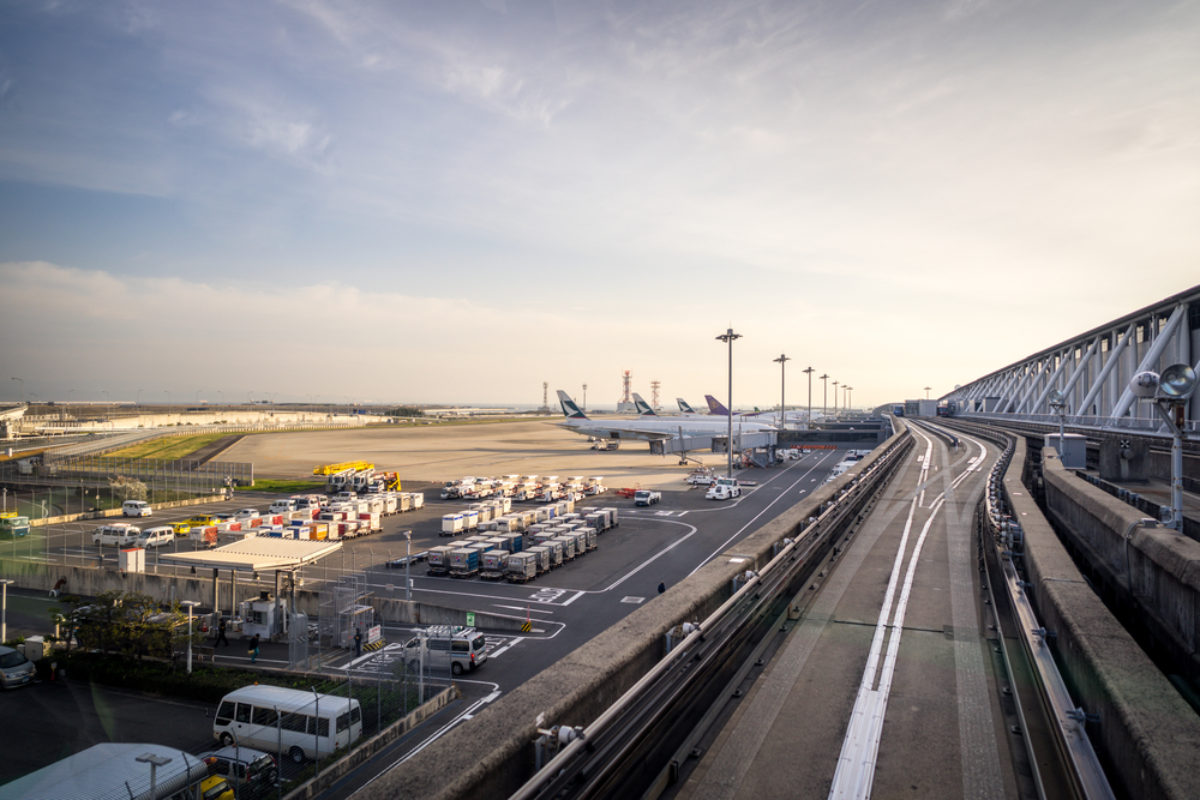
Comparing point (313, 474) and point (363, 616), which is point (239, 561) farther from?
point (313, 474)

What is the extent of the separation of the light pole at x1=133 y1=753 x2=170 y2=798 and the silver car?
976 cm

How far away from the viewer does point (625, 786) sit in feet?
14.3

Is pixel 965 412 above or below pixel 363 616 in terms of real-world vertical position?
above

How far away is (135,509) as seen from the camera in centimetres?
4300

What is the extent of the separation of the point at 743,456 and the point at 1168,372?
61.6 meters

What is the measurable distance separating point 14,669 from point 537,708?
20.4m

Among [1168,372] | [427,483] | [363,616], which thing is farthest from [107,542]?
[1168,372]

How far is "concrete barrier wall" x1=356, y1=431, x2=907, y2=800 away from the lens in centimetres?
376

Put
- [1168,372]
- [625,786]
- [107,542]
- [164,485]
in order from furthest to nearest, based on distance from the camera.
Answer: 1. [164,485]
2. [107,542]
3. [1168,372]
4. [625,786]

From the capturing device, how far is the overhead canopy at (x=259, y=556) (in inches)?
845

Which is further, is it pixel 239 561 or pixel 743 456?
pixel 743 456

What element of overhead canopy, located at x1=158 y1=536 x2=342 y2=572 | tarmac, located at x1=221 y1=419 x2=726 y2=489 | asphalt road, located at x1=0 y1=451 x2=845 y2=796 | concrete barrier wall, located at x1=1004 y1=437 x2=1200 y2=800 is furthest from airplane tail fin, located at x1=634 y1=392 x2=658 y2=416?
concrete barrier wall, located at x1=1004 y1=437 x2=1200 y2=800

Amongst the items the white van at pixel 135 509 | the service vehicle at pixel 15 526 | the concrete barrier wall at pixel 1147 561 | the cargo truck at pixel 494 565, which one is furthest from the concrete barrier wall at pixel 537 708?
the white van at pixel 135 509

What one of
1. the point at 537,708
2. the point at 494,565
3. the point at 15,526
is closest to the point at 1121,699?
the point at 537,708
